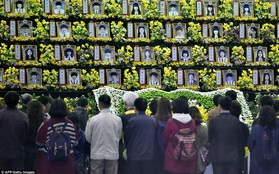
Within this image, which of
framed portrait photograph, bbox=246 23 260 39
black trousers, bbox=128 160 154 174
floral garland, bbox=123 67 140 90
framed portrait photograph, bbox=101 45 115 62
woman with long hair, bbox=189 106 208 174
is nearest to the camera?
black trousers, bbox=128 160 154 174

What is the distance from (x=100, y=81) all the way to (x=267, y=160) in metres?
9.44

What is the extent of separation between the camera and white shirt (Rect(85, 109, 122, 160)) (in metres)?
11.3

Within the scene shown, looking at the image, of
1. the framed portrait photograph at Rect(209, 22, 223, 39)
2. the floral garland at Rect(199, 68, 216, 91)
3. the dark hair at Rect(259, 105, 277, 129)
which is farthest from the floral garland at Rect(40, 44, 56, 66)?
the dark hair at Rect(259, 105, 277, 129)

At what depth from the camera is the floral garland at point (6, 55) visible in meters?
19.7

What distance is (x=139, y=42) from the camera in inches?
811

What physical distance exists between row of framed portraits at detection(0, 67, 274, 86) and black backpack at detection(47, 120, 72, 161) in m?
9.68

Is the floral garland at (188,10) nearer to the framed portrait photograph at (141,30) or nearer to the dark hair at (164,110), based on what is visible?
the framed portrait photograph at (141,30)

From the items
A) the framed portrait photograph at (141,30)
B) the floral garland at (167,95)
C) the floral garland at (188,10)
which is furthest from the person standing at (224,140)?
the floral garland at (188,10)

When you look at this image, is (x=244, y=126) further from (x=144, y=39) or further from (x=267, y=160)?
(x=144, y=39)

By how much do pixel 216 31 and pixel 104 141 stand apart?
34.5ft

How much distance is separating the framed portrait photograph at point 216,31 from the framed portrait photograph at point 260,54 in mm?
1098

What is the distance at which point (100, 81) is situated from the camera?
20094 mm

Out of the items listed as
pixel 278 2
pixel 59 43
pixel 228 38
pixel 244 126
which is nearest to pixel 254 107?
pixel 228 38

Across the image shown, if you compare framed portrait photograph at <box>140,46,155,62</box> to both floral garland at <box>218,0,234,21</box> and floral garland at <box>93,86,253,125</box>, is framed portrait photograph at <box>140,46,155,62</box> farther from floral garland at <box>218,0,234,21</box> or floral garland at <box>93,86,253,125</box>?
floral garland at <box>218,0,234,21</box>
